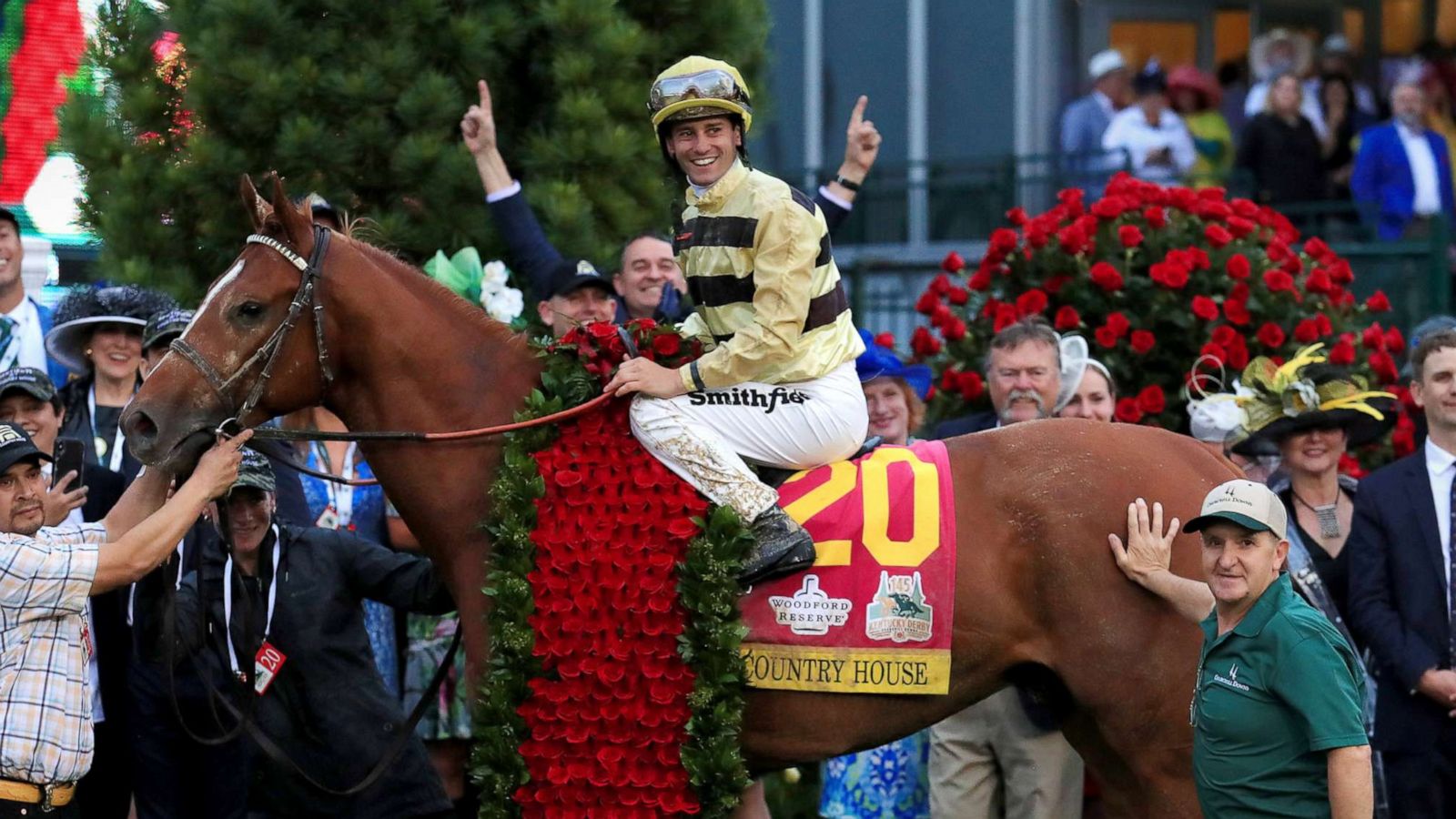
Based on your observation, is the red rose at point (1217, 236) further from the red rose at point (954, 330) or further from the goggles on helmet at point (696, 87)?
the goggles on helmet at point (696, 87)

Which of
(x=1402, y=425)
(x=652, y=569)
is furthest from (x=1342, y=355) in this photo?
(x=652, y=569)

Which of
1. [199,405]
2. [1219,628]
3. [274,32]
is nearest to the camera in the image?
[1219,628]

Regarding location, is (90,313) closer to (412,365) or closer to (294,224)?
(294,224)

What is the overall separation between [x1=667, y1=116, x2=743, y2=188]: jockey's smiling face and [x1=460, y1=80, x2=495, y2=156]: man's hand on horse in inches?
77.2

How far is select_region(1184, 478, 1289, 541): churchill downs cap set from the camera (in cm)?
403

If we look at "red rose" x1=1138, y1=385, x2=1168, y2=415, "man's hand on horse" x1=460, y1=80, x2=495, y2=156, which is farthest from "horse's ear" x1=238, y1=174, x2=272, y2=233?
"red rose" x1=1138, y1=385, x2=1168, y2=415

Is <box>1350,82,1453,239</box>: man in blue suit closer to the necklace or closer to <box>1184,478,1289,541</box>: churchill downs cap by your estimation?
the necklace

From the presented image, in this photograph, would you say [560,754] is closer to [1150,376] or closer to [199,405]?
[199,405]

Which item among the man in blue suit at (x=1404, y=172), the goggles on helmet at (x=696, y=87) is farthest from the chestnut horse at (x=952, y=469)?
the man in blue suit at (x=1404, y=172)

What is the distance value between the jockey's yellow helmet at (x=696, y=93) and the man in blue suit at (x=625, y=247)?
1.56 metres

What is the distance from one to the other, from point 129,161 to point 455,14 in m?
1.43

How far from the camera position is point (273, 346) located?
15.6ft

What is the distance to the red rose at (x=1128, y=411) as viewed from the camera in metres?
7.12

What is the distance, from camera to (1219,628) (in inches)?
165
